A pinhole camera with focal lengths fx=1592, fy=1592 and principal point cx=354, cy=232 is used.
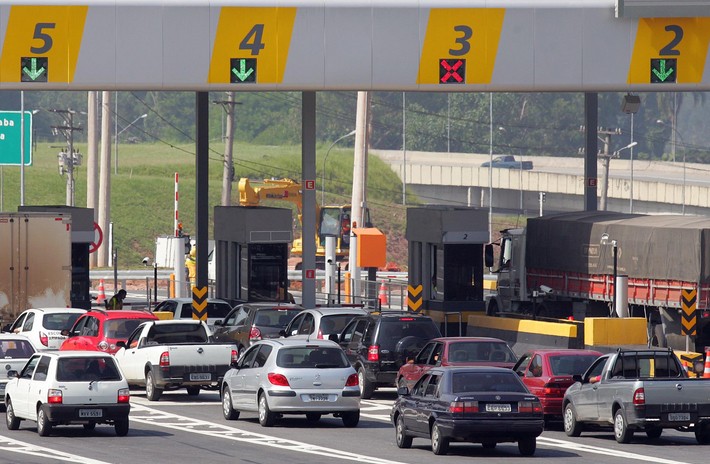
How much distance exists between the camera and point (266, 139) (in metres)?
144

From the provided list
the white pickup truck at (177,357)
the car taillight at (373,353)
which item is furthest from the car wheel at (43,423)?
the car taillight at (373,353)

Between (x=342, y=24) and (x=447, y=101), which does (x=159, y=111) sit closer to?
(x=447, y=101)

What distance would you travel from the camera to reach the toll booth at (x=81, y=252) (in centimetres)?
4531

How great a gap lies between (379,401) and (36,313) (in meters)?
9.18

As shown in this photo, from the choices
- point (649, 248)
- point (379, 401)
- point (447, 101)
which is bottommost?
point (379, 401)

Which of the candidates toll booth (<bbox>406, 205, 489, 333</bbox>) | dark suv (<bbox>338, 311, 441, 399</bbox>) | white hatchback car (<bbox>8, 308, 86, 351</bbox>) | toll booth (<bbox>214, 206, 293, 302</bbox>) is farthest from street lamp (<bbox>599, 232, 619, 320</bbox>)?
white hatchback car (<bbox>8, 308, 86, 351</bbox>)

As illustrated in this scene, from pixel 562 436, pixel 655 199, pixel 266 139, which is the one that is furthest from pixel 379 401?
pixel 266 139

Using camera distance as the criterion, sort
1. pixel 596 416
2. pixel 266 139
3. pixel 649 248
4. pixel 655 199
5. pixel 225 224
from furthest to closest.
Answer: pixel 266 139, pixel 655 199, pixel 225 224, pixel 649 248, pixel 596 416

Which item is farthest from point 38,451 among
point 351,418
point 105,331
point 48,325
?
point 48,325

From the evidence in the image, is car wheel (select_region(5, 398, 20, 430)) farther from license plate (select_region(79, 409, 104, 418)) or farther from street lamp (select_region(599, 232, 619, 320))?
street lamp (select_region(599, 232, 619, 320))

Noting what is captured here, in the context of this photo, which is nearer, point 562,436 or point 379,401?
point 562,436

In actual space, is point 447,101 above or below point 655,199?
above

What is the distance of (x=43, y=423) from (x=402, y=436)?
5.55m

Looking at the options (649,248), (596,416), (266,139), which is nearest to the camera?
(596,416)
